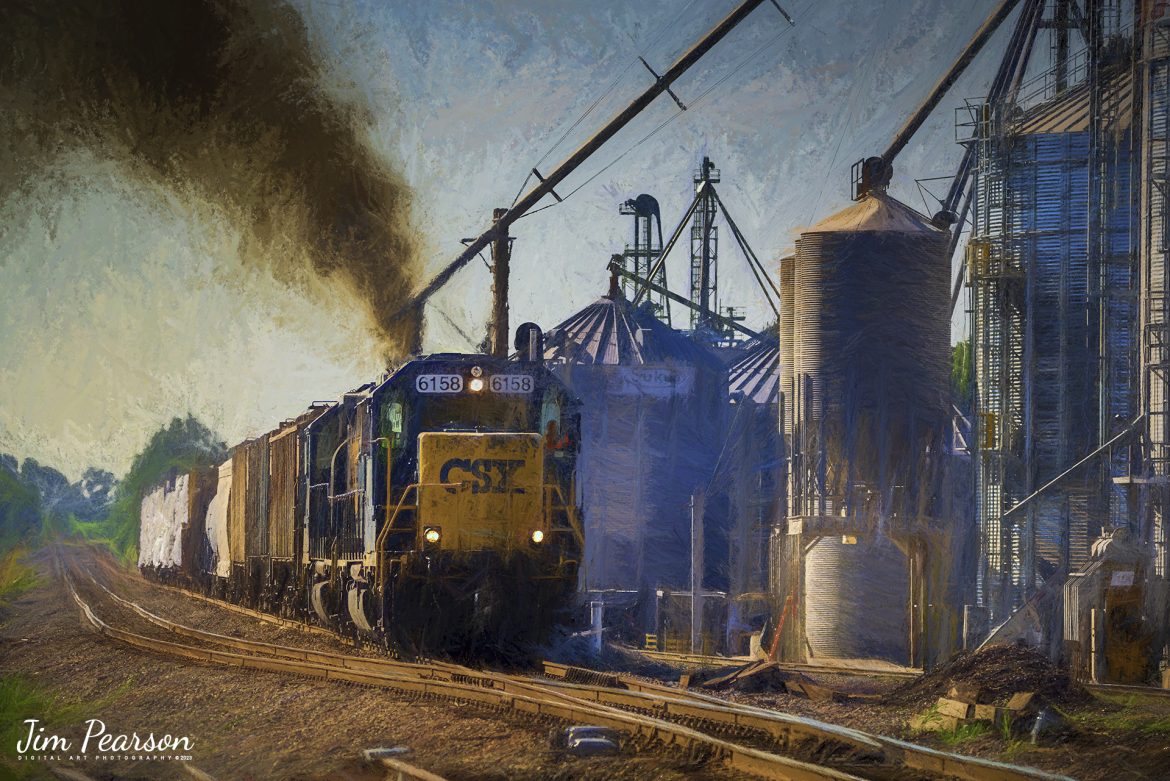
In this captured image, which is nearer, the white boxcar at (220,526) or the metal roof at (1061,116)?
the metal roof at (1061,116)

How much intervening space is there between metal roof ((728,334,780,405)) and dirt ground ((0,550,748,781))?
22246 mm

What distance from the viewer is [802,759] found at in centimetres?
1082

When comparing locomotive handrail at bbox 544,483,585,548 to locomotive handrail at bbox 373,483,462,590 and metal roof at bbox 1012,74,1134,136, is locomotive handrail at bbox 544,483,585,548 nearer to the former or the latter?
locomotive handrail at bbox 373,483,462,590

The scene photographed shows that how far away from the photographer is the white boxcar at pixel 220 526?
34219 mm

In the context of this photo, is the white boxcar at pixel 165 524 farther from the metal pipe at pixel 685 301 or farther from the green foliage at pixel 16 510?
the metal pipe at pixel 685 301

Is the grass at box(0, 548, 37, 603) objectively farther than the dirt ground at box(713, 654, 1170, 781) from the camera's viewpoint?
Yes

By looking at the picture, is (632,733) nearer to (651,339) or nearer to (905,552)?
(905,552)

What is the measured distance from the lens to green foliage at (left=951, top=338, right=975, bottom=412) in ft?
108

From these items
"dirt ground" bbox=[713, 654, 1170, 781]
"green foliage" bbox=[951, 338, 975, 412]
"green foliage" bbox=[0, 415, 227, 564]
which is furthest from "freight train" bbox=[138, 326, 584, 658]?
"green foliage" bbox=[0, 415, 227, 564]

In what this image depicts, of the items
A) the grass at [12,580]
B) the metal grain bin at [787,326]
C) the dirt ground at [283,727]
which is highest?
the metal grain bin at [787,326]

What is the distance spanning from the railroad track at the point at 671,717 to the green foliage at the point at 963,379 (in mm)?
19082

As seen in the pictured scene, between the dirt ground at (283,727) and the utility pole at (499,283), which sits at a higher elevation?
the utility pole at (499,283)

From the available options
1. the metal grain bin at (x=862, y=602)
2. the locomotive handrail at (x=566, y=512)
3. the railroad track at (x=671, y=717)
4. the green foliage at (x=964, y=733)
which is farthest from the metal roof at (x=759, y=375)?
the green foliage at (x=964, y=733)

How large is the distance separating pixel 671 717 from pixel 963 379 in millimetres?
29901
